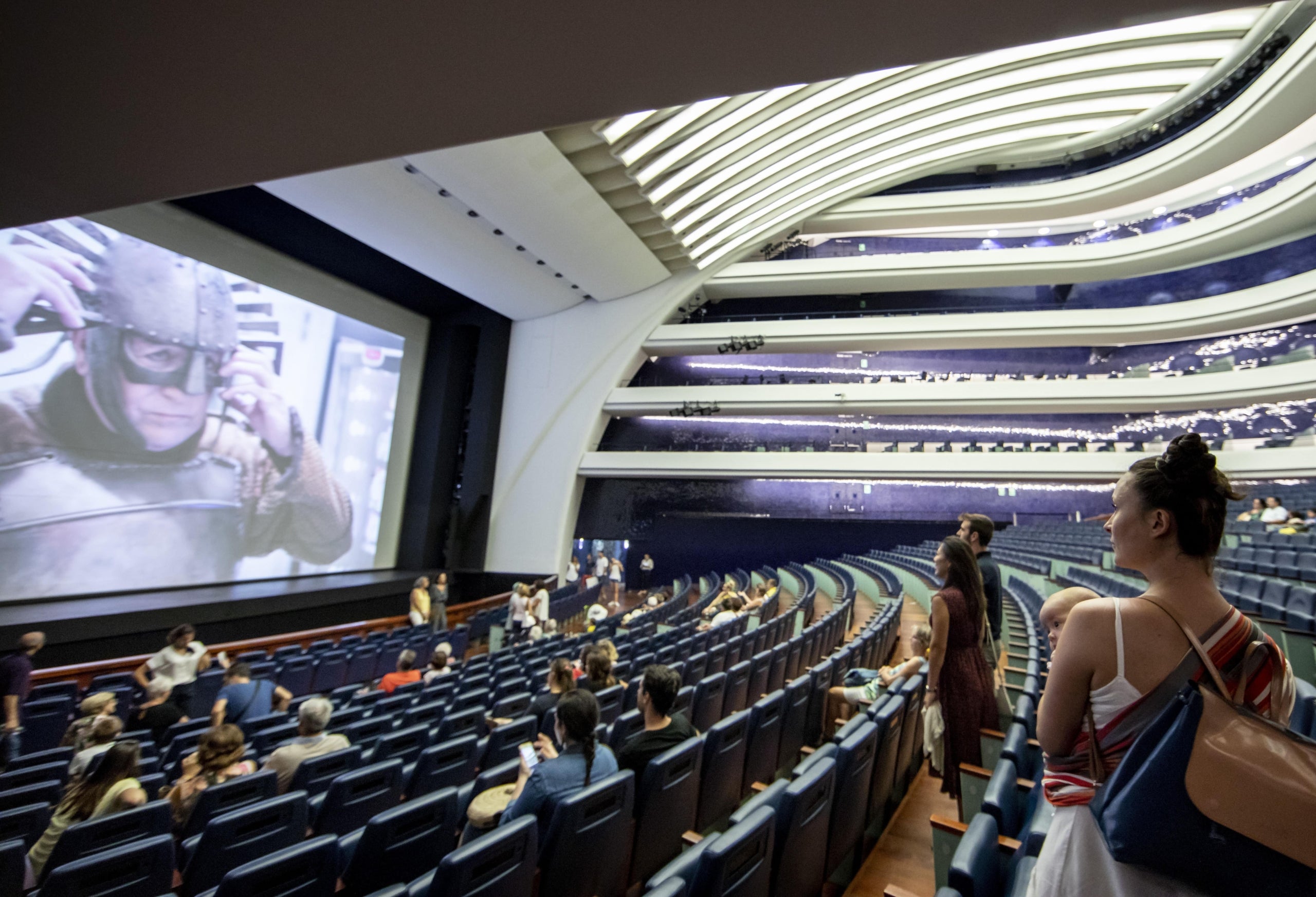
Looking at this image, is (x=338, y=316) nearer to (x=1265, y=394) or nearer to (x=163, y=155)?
(x=163, y=155)

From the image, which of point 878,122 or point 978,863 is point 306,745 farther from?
point 878,122

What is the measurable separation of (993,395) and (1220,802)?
1896 centimetres

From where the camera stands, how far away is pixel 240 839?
241 centimetres

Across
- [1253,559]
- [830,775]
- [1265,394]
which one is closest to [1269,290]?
[1265,394]

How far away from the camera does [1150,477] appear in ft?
4.20

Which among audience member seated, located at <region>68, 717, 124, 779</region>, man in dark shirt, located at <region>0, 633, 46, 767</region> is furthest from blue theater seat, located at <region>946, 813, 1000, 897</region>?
man in dark shirt, located at <region>0, 633, 46, 767</region>

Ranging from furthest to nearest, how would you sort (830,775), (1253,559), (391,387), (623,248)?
(623,248) < (391,387) < (1253,559) < (830,775)

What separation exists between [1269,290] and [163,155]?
71.5 ft

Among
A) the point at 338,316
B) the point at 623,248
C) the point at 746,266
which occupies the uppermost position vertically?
the point at 746,266

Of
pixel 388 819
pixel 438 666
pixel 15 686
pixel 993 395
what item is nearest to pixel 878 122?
pixel 993 395

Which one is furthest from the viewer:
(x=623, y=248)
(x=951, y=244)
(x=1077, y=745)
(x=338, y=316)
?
(x=951, y=244)

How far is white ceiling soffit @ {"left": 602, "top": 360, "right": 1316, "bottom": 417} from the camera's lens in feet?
51.7

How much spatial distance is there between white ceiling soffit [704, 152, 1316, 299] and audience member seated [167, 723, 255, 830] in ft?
58.8

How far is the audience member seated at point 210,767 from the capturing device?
313 centimetres
